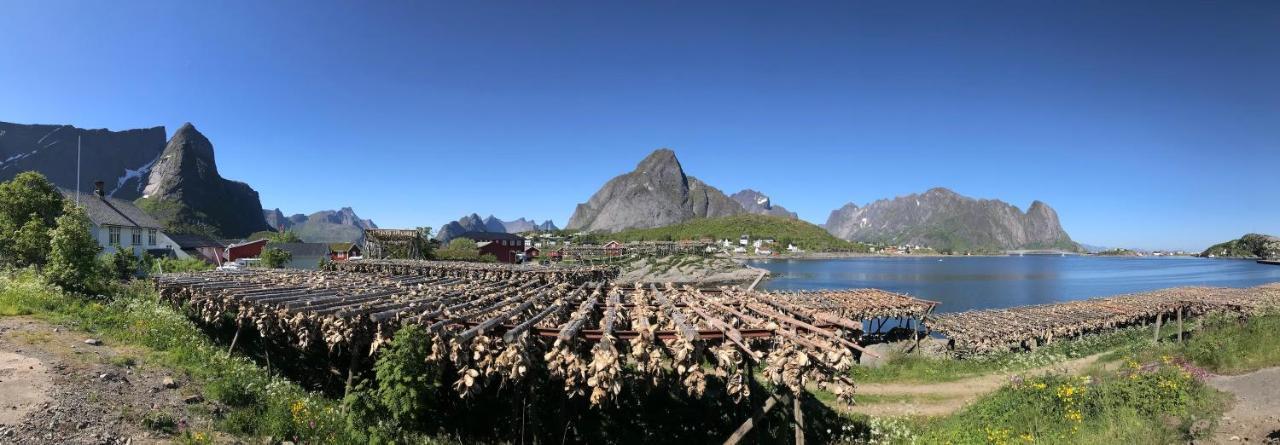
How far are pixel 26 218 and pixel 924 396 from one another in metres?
42.3

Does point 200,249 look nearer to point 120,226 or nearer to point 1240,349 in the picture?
point 120,226

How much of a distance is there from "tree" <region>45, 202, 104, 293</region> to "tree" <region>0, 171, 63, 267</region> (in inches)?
344

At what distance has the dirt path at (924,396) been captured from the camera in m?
14.9

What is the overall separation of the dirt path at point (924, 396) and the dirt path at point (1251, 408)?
14.3ft

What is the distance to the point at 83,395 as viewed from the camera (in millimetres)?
8578

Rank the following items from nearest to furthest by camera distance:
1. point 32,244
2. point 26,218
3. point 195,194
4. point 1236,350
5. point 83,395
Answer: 1. point 83,395
2. point 1236,350
3. point 32,244
4. point 26,218
5. point 195,194

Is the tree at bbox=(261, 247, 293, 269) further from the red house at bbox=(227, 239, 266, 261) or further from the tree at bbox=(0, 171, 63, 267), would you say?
the red house at bbox=(227, 239, 266, 261)

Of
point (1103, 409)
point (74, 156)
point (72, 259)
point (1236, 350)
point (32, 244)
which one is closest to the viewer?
point (1103, 409)

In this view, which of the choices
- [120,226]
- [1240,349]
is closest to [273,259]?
[120,226]

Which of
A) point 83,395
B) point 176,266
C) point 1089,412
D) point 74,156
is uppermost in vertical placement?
point 74,156

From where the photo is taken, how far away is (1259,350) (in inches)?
598

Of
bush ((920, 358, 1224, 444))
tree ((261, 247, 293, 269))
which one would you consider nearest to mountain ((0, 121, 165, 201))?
tree ((261, 247, 293, 269))

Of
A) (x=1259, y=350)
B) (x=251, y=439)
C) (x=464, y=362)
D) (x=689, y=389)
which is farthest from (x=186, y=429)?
(x=1259, y=350)

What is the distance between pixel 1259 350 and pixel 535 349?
71.0 feet
